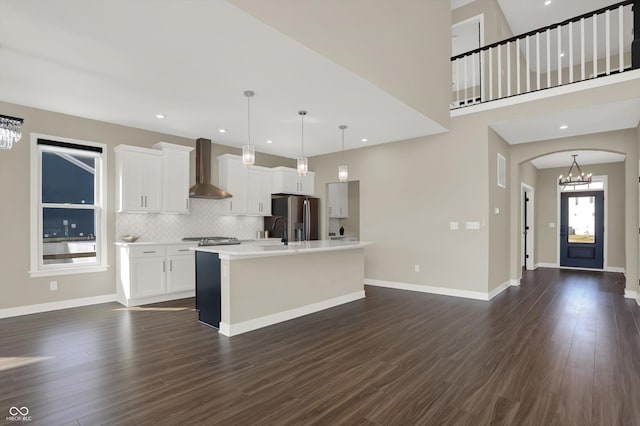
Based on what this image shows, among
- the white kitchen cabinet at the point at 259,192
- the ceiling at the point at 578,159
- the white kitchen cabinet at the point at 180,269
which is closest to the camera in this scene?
the white kitchen cabinet at the point at 180,269

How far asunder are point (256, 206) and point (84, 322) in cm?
358

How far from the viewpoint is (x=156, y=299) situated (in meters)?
5.28

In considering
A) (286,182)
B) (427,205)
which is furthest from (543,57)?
(286,182)

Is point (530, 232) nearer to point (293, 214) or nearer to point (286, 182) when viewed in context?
point (293, 214)

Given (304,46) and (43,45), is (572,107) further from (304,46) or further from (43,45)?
(43,45)

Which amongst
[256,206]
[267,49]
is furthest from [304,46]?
[256,206]

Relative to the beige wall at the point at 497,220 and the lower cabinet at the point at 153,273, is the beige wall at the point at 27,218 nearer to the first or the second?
the lower cabinet at the point at 153,273

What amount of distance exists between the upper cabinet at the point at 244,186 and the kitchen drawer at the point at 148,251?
1.61 metres

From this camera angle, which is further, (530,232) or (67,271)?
(530,232)

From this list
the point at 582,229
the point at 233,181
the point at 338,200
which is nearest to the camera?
the point at 233,181

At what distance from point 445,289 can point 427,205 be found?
150 centimetres

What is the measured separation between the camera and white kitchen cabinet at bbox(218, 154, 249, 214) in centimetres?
653

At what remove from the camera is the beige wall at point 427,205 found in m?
5.47

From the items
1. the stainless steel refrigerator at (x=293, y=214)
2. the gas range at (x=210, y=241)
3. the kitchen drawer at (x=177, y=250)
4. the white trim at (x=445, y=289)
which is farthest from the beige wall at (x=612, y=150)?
the kitchen drawer at (x=177, y=250)
